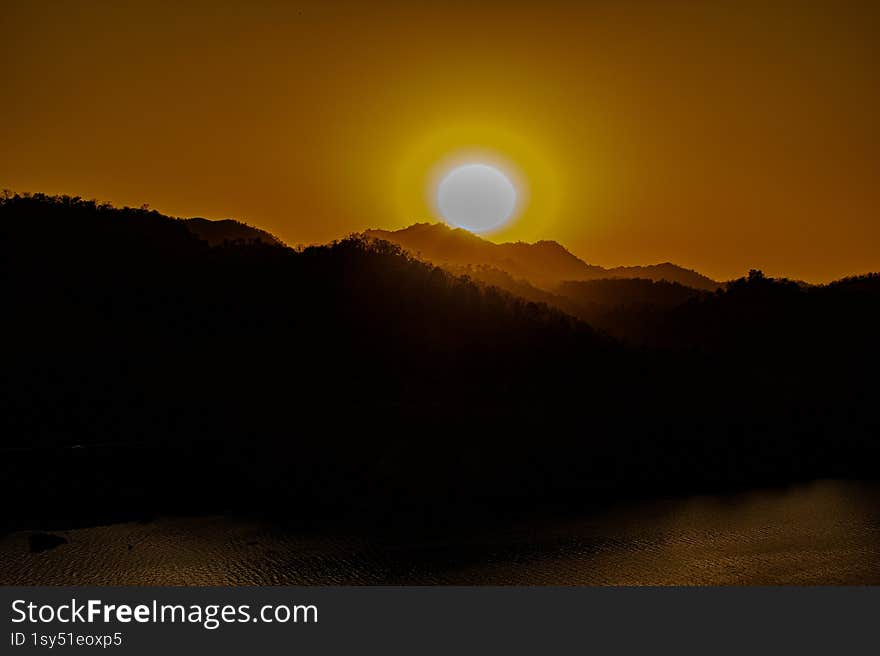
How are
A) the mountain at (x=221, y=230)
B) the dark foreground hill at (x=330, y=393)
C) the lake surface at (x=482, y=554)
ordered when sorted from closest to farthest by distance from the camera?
the lake surface at (x=482, y=554), the dark foreground hill at (x=330, y=393), the mountain at (x=221, y=230)

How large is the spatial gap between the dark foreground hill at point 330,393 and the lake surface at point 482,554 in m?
4.46

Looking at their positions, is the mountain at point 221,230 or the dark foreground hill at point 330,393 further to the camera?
the mountain at point 221,230

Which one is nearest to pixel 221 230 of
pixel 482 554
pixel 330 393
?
pixel 330 393

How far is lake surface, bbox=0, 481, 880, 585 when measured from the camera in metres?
32.7

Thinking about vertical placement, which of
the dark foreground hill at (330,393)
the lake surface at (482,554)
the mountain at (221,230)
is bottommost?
the lake surface at (482,554)

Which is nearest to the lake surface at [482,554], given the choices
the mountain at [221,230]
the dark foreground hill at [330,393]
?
the dark foreground hill at [330,393]

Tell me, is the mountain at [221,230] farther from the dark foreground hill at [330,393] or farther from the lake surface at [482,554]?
the lake surface at [482,554]

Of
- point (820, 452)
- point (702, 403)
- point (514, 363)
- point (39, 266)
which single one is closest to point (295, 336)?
point (514, 363)

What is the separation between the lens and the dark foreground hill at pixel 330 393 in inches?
1769

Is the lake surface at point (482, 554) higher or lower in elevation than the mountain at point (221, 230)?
lower

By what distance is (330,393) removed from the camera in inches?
2106

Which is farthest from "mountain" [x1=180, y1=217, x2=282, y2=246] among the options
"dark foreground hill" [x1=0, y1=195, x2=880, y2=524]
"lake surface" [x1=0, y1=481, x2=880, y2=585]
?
"lake surface" [x1=0, y1=481, x2=880, y2=585]

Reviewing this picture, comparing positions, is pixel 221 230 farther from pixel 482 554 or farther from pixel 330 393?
pixel 482 554

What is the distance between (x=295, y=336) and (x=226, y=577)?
27.0m
